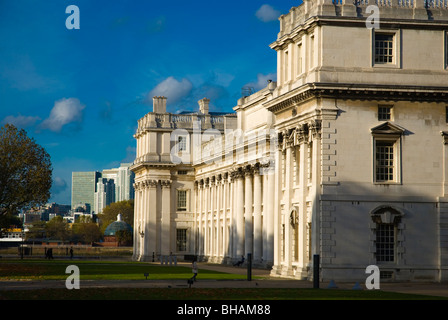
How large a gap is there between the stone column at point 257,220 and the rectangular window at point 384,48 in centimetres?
2822

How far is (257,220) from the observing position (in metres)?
78.6

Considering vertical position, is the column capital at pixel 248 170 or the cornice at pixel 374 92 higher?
the cornice at pixel 374 92

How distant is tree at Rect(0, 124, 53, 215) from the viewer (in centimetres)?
8288

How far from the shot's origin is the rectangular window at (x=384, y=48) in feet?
170

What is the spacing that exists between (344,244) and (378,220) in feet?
8.09

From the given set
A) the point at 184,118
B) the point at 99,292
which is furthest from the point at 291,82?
the point at 184,118

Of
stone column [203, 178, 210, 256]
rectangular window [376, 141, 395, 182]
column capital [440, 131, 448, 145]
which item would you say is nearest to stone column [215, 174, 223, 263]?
stone column [203, 178, 210, 256]

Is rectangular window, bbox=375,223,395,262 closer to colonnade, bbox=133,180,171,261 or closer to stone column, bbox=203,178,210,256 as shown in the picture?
stone column, bbox=203,178,210,256

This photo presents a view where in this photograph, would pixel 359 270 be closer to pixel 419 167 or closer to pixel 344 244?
pixel 344 244

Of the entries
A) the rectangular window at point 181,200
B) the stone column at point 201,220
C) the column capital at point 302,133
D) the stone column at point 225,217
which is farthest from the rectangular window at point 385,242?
the rectangular window at point 181,200

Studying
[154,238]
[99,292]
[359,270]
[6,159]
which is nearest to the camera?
[99,292]

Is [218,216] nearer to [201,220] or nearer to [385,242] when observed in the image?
[201,220]

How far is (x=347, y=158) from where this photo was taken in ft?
166

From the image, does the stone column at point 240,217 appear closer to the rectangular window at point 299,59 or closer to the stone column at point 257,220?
the stone column at point 257,220
